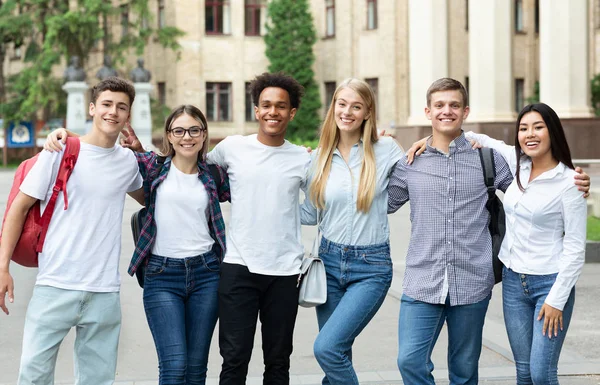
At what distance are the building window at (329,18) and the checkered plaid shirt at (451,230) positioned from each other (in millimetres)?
40972

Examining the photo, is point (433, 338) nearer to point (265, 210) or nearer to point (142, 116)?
point (265, 210)

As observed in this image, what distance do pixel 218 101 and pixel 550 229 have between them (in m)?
41.9

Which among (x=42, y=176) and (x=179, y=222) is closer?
(x=42, y=176)

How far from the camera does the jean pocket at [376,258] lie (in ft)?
17.3

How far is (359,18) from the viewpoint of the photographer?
146 feet

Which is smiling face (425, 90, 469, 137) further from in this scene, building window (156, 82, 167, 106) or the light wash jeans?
building window (156, 82, 167, 106)

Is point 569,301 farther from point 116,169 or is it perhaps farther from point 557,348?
point 116,169

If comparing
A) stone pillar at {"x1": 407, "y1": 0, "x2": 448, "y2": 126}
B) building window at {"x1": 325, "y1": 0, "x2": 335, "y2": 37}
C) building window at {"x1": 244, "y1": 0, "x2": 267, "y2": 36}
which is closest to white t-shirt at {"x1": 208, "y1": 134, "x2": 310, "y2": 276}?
stone pillar at {"x1": 407, "y1": 0, "x2": 448, "y2": 126}

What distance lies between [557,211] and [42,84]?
132ft

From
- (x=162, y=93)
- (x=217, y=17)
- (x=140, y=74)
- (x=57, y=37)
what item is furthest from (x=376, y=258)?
(x=162, y=93)

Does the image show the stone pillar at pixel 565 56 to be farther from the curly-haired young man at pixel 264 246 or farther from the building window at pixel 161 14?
the curly-haired young man at pixel 264 246

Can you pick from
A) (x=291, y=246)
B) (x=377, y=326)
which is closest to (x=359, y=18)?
(x=377, y=326)

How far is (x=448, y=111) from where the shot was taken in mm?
5301

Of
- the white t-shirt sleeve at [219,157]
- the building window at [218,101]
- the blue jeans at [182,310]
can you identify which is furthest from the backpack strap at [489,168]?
the building window at [218,101]
